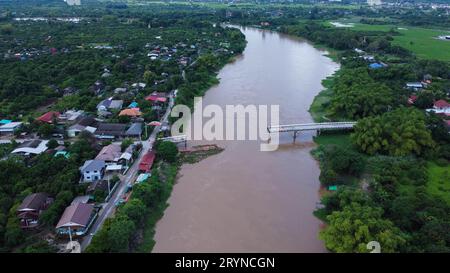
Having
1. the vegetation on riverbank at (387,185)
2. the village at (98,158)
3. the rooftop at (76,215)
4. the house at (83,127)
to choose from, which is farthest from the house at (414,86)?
the rooftop at (76,215)

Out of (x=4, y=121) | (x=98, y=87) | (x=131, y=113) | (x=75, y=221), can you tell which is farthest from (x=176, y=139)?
(x=98, y=87)

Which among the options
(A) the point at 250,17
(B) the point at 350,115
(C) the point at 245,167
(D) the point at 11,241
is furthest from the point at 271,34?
(D) the point at 11,241

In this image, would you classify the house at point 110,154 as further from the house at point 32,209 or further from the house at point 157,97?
the house at point 157,97

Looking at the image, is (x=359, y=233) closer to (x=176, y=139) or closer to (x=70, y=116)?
(x=176, y=139)

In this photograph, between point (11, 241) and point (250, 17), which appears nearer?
point (11, 241)

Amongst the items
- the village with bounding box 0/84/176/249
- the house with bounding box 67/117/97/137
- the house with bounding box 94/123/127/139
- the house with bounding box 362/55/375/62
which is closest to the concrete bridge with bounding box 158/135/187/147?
the village with bounding box 0/84/176/249

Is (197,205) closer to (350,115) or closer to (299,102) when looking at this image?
(350,115)
